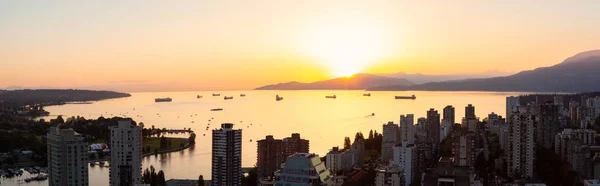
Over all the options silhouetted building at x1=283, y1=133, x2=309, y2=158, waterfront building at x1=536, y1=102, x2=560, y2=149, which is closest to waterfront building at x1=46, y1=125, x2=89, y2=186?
silhouetted building at x1=283, y1=133, x2=309, y2=158

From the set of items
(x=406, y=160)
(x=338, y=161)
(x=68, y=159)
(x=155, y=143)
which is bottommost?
(x=155, y=143)

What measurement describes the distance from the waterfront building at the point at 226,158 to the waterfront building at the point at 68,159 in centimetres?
167

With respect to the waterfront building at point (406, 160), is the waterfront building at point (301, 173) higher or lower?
higher

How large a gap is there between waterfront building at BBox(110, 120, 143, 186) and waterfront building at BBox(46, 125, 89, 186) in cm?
36

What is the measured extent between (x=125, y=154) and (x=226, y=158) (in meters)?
1.30

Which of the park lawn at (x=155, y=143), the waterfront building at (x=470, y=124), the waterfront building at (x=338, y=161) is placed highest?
the waterfront building at (x=470, y=124)

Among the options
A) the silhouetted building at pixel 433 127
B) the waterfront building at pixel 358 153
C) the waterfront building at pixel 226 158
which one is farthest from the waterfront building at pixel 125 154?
the silhouetted building at pixel 433 127

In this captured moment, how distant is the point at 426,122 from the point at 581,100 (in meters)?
8.47

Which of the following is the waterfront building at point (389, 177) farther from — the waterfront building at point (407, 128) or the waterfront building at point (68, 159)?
the waterfront building at point (407, 128)

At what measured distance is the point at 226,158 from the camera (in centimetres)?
703

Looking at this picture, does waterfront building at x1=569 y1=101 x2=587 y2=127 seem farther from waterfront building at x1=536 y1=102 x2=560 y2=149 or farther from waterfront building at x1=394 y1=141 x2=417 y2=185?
waterfront building at x1=394 y1=141 x2=417 y2=185

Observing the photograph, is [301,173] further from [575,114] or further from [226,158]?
[575,114]

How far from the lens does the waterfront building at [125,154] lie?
694 centimetres

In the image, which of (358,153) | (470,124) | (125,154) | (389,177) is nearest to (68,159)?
(125,154)
